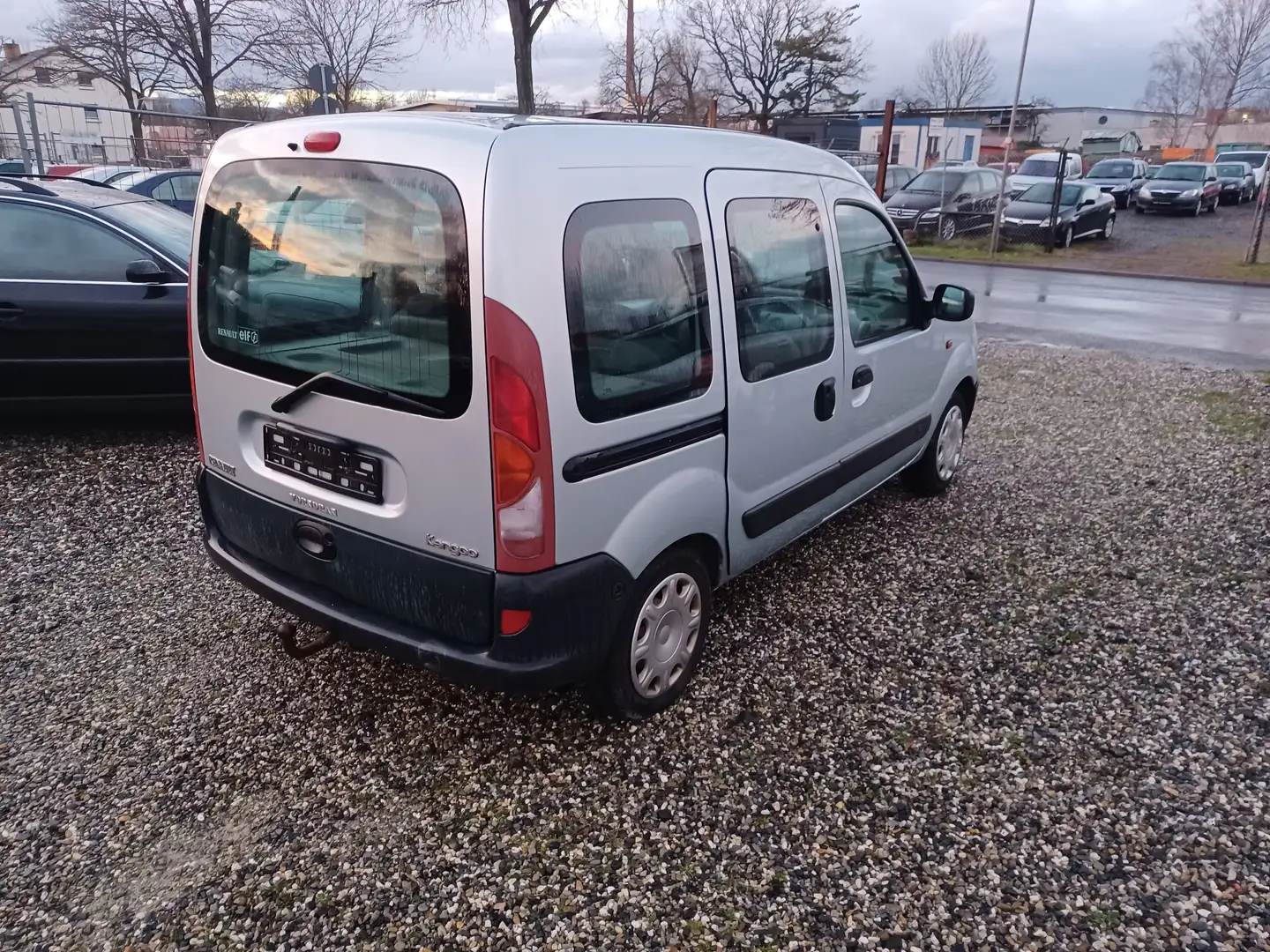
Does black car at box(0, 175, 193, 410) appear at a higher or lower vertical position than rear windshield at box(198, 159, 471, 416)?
lower

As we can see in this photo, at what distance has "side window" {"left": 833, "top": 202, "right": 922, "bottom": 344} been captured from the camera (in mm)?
3910

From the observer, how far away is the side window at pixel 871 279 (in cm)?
391

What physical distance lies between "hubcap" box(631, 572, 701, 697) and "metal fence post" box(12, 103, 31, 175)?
13617 millimetres

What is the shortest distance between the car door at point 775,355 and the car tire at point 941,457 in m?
1.42

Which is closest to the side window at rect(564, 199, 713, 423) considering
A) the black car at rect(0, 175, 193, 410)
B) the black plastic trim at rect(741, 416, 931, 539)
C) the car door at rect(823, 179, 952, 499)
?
the black plastic trim at rect(741, 416, 931, 539)

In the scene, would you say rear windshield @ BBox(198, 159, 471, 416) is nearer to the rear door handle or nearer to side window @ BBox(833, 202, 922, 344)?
the rear door handle

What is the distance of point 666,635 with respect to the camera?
3143 mm

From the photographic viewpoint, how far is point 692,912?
7.81ft

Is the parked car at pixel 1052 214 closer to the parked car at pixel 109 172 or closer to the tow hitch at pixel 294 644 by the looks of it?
the parked car at pixel 109 172

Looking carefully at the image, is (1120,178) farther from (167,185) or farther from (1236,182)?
(167,185)

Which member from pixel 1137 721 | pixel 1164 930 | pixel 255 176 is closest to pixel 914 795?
pixel 1164 930

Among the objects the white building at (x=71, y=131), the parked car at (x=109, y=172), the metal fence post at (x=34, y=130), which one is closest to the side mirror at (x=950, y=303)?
the white building at (x=71, y=131)

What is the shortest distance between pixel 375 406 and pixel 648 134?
1.25 m

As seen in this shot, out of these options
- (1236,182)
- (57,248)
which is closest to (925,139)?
(1236,182)
